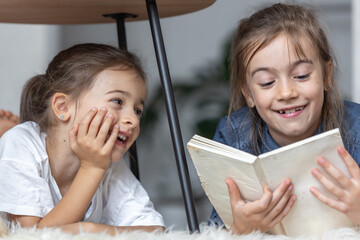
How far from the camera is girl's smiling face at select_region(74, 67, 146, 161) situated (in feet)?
3.51

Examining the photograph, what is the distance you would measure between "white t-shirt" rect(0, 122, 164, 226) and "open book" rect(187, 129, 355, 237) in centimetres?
27

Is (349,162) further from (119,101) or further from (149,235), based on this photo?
(119,101)

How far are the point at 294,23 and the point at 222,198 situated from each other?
1.42ft

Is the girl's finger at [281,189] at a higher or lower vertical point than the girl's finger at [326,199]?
higher

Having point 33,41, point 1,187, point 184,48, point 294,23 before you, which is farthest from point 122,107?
point 184,48

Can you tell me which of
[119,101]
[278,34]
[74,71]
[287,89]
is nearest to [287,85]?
[287,89]

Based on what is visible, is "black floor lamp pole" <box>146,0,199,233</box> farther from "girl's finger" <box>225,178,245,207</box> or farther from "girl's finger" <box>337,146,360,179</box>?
"girl's finger" <box>337,146,360,179</box>

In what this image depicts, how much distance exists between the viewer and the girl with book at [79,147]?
999 millimetres

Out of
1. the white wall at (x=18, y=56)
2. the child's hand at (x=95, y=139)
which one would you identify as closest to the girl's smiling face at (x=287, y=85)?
the child's hand at (x=95, y=139)

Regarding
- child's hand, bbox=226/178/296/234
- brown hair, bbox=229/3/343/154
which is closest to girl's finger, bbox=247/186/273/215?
child's hand, bbox=226/178/296/234

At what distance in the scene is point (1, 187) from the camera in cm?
100

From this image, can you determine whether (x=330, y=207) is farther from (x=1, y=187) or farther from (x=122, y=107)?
(x=1, y=187)

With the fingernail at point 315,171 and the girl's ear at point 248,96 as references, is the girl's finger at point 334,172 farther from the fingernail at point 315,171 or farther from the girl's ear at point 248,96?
the girl's ear at point 248,96

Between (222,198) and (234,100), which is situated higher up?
(234,100)
